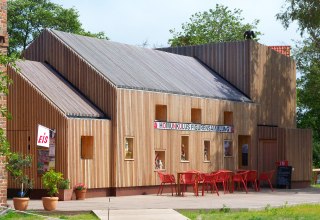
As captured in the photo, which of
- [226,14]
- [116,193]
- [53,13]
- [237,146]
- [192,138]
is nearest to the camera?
[116,193]

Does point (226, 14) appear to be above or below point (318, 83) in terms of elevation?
above

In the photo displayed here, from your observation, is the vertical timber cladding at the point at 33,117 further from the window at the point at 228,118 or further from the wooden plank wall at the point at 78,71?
the window at the point at 228,118

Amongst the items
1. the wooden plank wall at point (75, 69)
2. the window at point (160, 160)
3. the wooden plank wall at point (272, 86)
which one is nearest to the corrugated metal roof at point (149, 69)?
the wooden plank wall at point (75, 69)

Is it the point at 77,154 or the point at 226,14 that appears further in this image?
the point at 226,14

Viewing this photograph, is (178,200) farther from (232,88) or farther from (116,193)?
(232,88)

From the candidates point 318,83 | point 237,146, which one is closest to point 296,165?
point 237,146

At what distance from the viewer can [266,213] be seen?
71.6ft

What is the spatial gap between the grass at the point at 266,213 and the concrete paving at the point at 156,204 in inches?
19.7

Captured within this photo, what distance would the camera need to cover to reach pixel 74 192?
2867 centimetres

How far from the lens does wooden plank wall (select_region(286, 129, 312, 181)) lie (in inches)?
1543

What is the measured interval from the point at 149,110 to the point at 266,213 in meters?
11.4

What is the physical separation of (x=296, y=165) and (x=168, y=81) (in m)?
8.46

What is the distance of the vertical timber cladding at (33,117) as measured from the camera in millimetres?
28875

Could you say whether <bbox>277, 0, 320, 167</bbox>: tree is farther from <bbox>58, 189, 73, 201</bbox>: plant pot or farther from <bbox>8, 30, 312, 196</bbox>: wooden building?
<bbox>58, 189, 73, 201</bbox>: plant pot
